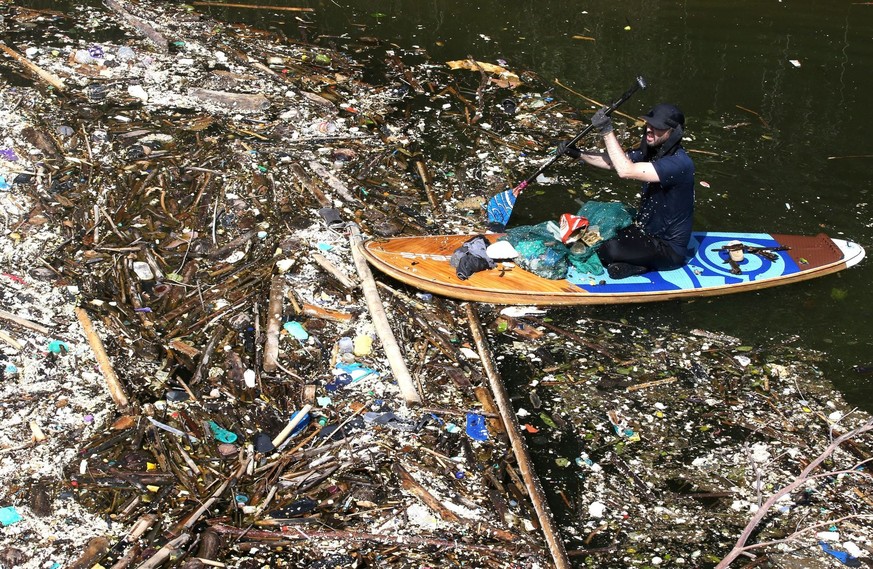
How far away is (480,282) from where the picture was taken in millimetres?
6969

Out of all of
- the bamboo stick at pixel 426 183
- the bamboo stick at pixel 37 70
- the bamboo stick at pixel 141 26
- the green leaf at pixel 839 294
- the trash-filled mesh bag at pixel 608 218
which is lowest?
the green leaf at pixel 839 294

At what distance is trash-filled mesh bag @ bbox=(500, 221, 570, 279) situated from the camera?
7.12 m

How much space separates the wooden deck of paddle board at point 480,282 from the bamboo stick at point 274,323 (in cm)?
81

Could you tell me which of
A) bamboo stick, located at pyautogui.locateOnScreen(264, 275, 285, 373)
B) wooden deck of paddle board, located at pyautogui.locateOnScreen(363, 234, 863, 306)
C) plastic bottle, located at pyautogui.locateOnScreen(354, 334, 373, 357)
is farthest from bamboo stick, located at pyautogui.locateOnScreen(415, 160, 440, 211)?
plastic bottle, located at pyautogui.locateOnScreen(354, 334, 373, 357)

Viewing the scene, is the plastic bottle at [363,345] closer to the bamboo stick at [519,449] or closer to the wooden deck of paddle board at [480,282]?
the wooden deck of paddle board at [480,282]

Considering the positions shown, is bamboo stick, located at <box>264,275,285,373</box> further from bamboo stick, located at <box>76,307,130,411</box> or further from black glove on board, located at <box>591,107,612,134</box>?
black glove on board, located at <box>591,107,612,134</box>

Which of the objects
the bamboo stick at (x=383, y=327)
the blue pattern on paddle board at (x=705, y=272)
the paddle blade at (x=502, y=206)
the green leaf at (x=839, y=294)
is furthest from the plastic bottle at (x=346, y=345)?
the green leaf at (x=839, y=294)

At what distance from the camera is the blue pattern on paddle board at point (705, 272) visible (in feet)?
23.5

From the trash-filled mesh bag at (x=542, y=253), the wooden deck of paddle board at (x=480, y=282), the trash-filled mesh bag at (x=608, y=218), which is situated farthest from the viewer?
the trash-filled mesh bag at (x=608, y=218)

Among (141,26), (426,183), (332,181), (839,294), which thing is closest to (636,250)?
(839,294)

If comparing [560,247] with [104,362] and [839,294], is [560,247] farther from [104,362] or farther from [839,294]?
[104,362]

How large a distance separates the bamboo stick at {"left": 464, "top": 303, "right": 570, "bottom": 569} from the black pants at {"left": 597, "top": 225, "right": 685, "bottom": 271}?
1.37 m

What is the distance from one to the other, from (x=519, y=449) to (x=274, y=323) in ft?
7.14

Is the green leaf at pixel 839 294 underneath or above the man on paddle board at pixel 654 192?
underneath
